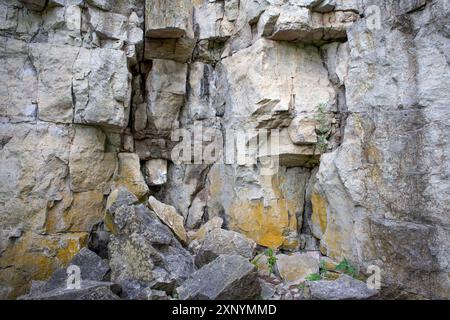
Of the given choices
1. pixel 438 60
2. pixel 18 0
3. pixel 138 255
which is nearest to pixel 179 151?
pixel 138 255

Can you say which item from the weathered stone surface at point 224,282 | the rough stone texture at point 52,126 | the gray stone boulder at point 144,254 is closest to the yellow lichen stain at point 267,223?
the gray stone boulder at point 144,254

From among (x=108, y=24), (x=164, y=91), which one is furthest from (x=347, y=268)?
(x=108, y=24)

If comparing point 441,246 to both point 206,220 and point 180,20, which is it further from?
point 180,20

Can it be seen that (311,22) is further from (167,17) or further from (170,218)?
(170,218)

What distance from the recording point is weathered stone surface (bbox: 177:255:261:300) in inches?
144

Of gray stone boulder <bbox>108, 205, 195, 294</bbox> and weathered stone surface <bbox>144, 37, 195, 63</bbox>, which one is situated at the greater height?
weathered stone surface <bbox>144, 37, 195, 63</bbox>

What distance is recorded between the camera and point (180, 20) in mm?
5727

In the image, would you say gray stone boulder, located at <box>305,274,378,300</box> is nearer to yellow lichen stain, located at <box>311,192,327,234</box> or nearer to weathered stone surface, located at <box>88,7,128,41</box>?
yellow lichen stain, located at <box>311,192,327,234</box>

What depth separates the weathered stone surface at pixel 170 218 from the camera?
18.1ft

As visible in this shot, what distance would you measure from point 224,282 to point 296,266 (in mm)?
1601

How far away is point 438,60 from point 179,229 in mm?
4212

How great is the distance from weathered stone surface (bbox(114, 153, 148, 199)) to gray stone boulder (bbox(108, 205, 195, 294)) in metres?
1.02

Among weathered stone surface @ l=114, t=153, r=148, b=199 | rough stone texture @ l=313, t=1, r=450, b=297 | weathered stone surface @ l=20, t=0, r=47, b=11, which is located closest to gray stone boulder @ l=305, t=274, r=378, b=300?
rough stone texture @ l=313, t=1, r=450, b=297
